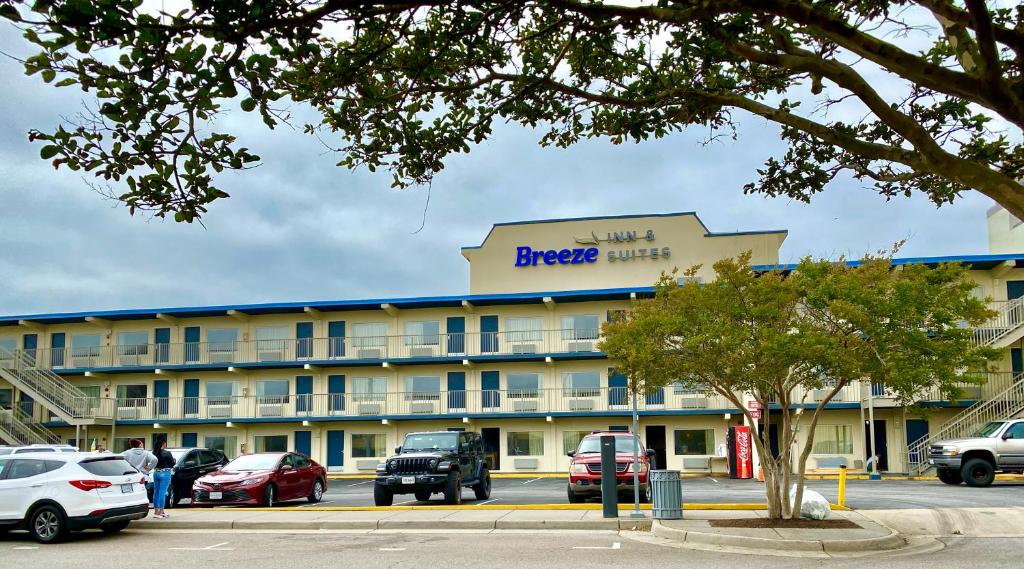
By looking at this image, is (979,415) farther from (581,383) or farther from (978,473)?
(581,383)

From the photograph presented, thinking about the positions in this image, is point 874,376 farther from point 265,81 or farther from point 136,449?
point 136,449

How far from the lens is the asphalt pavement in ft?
42.2

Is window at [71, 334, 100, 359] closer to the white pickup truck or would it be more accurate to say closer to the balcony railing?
the balcony railing

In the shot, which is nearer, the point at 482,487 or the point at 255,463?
the point at 255,463

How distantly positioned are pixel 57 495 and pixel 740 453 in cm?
2527

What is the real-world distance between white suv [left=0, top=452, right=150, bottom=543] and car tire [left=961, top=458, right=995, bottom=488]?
22.9 meters

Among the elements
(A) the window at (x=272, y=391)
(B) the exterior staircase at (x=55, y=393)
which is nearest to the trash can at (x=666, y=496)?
(A) the window at (x=272, y=391)

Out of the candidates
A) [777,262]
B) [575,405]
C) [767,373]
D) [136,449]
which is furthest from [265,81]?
[777,262]

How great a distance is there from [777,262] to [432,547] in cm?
3435

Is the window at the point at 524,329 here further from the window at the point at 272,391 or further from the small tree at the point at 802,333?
the small tree at the point at 802,333

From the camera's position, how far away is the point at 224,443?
4669 centimetres

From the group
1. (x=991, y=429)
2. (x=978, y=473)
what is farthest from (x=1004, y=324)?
(x=978, y=473)

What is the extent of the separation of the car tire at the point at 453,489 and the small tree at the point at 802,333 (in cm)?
661

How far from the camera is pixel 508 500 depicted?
81.0 feet
